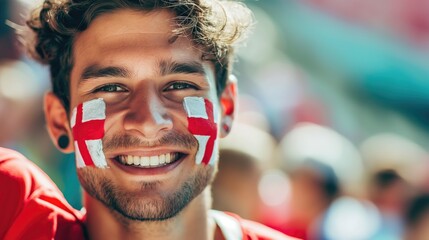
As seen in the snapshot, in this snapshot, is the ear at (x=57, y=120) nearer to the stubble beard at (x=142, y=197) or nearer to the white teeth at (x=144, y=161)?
the stubble beard at (x=142, y=197)

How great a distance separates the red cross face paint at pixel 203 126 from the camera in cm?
282

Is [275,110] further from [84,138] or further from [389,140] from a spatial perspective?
[84,138]

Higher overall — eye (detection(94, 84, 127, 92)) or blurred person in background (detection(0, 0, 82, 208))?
eye (detection(94, 84, 127, 92))

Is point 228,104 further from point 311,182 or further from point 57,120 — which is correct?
point 311,182

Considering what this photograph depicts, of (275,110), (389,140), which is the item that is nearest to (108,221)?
(389,140)

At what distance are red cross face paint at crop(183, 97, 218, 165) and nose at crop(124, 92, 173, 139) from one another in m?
0.11

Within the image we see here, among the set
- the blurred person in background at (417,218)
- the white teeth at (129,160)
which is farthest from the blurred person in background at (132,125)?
the blurred person in background at (417,218)

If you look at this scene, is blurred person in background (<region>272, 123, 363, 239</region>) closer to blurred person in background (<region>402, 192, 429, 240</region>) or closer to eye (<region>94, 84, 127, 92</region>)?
blurred person in background (<region>402, 192, 429, 240</region>)

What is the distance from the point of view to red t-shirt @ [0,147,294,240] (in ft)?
8.88

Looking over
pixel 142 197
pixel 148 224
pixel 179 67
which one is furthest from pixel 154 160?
pixel 179 67

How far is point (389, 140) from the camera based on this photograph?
5230 millimetres

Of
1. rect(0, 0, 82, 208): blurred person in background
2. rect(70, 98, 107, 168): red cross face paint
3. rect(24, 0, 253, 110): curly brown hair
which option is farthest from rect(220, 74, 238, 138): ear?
rect(0, 0, 82, 208): blurred person in background

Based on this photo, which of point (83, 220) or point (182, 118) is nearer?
point (182, 118)

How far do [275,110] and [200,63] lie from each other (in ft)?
10.1
